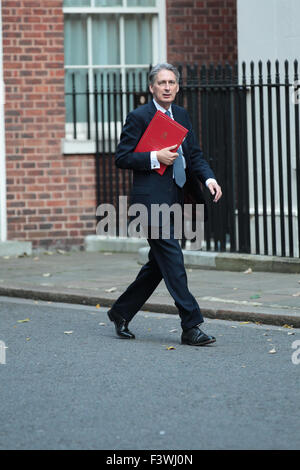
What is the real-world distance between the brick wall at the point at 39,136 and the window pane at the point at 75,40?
286 millimetres

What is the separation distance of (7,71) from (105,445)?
30.0ft

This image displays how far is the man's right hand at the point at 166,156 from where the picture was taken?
7141 millimetres

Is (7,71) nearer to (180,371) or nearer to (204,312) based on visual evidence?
(204,312)

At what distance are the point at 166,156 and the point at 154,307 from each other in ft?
7.06

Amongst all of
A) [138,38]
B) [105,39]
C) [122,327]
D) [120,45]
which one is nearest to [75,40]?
[105,39]

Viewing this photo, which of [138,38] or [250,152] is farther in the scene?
[138,38]

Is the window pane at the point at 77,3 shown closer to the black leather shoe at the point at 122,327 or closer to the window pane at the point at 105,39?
the window pane at the point at 105,39

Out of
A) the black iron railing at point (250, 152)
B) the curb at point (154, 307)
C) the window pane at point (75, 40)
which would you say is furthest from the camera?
the window pane at point (75, 40)

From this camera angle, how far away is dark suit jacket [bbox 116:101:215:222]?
7.27 meters

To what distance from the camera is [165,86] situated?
7191mm

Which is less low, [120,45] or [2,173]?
[120,45]

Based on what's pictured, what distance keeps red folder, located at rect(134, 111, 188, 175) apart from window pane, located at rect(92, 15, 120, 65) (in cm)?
678

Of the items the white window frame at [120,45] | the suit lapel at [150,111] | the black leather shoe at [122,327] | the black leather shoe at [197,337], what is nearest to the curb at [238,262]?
the white window frame at [120,45]

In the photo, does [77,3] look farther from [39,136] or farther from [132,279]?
[132,279]
